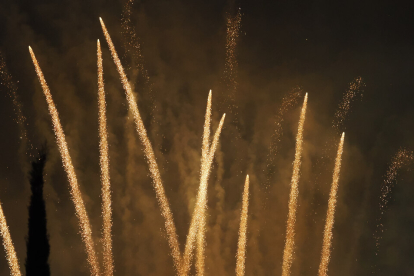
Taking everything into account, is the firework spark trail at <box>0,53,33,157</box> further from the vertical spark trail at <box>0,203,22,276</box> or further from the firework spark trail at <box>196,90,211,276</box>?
the firework spark trail at <box>196,90,211,276</box>

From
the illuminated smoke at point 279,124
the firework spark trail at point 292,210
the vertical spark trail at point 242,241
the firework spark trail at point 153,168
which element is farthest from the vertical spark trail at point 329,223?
the firework spark trail at point 153,168

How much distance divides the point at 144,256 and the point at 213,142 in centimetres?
188

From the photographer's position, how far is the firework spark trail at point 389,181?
19.1 ft

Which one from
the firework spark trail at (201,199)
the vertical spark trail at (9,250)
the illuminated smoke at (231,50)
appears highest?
the illuminated smoke at (231,50)

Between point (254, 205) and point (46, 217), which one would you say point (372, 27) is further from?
point (46, 217)

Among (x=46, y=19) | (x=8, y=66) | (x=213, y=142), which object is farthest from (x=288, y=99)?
(x=8, y=66)

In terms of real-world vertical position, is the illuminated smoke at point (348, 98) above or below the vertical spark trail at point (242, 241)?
above

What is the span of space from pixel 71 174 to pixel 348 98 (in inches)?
162

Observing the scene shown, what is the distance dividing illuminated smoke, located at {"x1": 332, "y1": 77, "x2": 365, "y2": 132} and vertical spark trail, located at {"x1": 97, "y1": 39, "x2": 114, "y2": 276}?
334cm

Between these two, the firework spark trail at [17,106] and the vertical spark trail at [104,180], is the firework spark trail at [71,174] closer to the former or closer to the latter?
the vertical spark trail at [104,180]

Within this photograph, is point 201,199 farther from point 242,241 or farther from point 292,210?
point 292,210

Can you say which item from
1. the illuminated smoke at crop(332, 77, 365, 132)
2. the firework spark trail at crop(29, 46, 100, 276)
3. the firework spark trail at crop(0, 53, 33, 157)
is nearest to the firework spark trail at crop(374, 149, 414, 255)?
the illuminated smoke at crop(332, 77, 365, 132)

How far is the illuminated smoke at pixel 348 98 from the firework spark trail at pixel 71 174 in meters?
3.83

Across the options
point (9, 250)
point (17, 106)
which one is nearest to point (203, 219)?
point (9, 250)
